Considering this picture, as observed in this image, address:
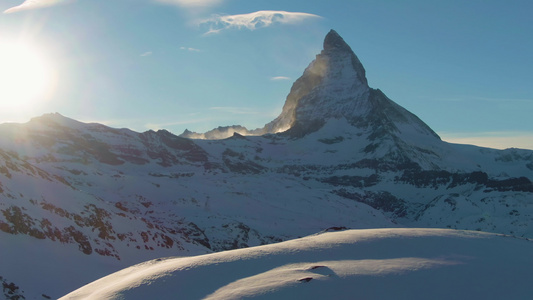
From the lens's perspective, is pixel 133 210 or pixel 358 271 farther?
pixel 133 210

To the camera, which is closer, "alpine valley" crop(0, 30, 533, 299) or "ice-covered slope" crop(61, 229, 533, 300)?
"ice-covered slope" crop(61, 229, 533, 300)

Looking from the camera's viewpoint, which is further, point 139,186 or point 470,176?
point 470,176

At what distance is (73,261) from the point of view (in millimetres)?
27578

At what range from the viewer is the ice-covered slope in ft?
41.0

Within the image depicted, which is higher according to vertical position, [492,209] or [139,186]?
[139,186]

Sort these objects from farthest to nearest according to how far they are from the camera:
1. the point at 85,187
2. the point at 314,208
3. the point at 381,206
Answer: the point at 381,206
the point at 314,208
the point at 85,187

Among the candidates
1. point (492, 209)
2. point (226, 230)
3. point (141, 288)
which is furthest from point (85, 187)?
point (492, 209)

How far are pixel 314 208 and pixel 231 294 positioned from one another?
92.3 metres

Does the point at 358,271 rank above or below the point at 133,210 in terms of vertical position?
above

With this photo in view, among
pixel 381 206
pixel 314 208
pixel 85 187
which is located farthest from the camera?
pixel 381 206

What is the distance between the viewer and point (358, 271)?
13555mm

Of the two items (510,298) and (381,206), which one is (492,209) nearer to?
(381,206)

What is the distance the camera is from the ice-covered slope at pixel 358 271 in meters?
12.5

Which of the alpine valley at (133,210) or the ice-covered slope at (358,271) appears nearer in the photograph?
the ice-covered slope at (358,271)
